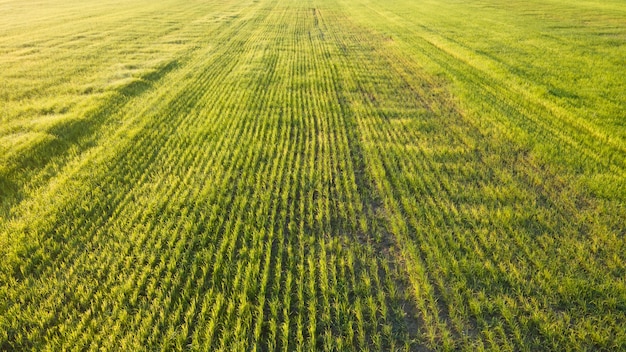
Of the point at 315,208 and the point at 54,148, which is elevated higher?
the point at 54,148

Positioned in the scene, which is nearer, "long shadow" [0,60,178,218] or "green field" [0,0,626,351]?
"green field" [0,0,626,351]

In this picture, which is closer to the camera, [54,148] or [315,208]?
[315,208]

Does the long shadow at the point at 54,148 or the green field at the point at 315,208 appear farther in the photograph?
the long shadow at the point at 54,148

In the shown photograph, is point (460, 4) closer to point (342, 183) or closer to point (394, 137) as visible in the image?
point (394, 137)

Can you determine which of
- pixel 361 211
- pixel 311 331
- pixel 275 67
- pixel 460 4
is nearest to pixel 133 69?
pixel 275 67
